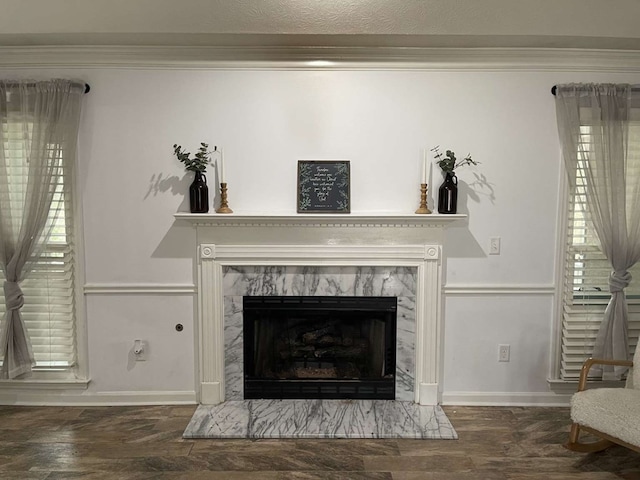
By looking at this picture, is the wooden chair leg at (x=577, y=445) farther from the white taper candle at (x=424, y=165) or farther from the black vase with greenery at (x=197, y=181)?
the black vase with greenery at (x=197, y=181)

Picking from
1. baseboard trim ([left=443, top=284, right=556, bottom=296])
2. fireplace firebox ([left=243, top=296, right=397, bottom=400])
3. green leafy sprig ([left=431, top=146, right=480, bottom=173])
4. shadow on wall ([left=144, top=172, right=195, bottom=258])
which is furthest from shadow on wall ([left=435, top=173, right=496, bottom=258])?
shadow on wall ([left=144, top=172, right=195, bottom=258])

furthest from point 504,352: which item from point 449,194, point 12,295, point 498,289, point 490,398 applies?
point 12,295

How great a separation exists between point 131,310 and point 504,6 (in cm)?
304

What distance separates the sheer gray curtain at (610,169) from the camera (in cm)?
345

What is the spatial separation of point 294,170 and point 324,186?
0.75ft

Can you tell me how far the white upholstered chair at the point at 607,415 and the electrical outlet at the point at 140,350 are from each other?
270 cm

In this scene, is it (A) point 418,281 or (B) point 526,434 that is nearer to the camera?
→ (B) point 526,434

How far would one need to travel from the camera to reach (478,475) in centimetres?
284

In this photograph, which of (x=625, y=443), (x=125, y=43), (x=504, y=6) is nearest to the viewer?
(x=625, y=443)

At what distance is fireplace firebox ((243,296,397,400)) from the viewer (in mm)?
3656

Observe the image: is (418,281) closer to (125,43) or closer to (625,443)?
(625,443)

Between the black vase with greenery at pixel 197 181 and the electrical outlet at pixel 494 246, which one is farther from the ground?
the black vase with greenery at pixel 197 181

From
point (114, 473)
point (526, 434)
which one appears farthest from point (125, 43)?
point (526, 434)

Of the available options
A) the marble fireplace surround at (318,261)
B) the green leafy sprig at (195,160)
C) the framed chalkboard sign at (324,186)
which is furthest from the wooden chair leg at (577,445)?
the green leafy sprig at (195,160)
